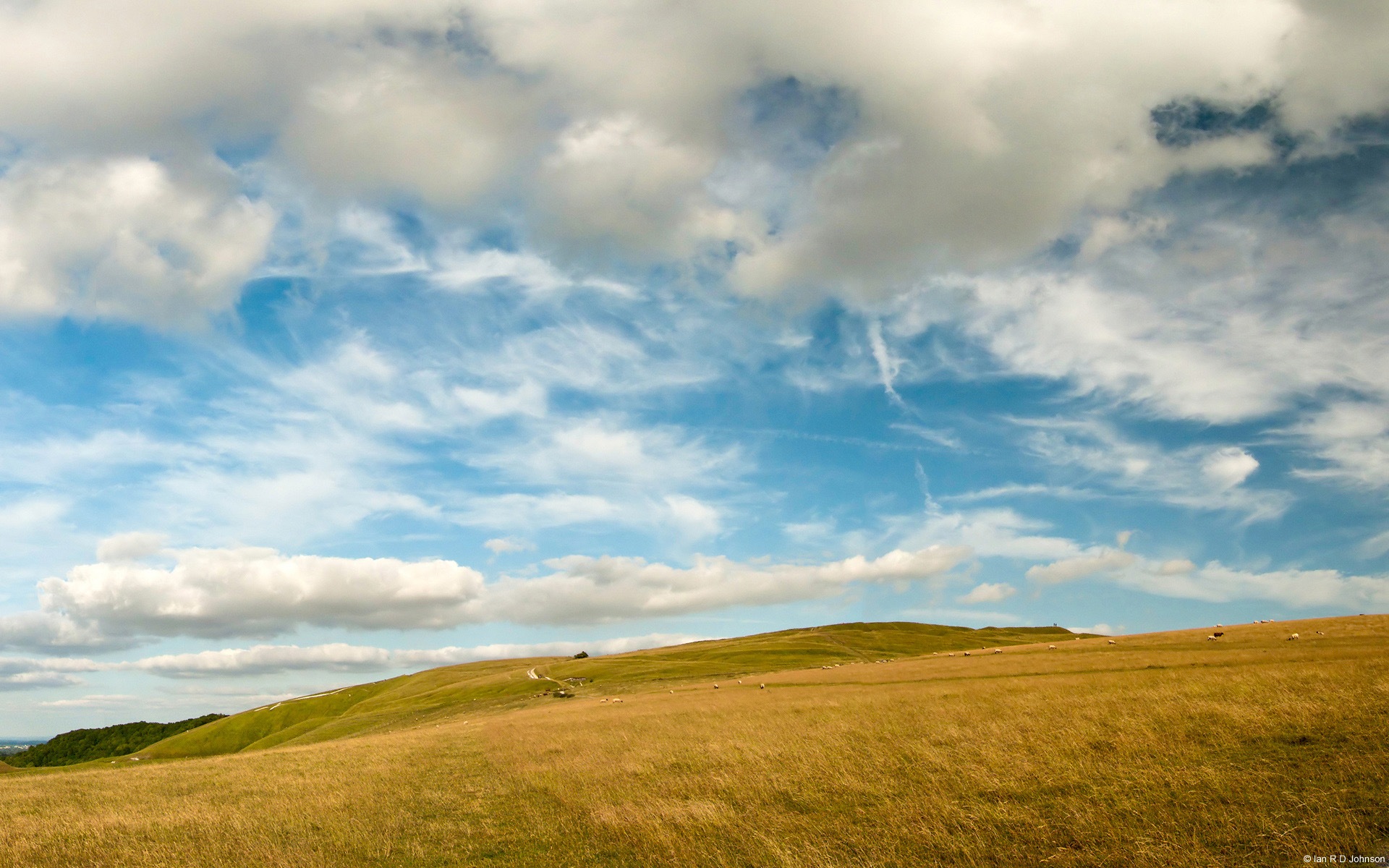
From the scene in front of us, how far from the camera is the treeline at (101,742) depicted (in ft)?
484

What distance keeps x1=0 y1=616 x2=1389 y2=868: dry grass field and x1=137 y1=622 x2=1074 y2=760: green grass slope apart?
42542 millimetres

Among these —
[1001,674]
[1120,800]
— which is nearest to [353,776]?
[1120,800]

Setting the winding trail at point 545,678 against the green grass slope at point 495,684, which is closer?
the green grass slope at point 495,684

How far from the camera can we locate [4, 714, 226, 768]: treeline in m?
147

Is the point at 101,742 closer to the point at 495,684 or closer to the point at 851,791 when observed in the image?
the point at 495,684

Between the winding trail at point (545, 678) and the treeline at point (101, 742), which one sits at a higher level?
the winding trail at point (545, 678)

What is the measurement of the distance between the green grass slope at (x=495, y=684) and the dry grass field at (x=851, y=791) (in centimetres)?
4254

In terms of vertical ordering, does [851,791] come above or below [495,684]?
above

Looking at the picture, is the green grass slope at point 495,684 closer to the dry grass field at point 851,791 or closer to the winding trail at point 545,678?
the winding trail at point 545,678

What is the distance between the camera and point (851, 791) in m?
17.9

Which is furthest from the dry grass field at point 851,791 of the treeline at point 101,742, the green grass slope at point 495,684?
the treeline at point 101,742

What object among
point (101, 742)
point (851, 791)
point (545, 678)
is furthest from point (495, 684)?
point (101, 742)

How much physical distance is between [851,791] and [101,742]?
20934 centimetres

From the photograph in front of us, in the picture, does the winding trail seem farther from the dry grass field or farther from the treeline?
the treeline
